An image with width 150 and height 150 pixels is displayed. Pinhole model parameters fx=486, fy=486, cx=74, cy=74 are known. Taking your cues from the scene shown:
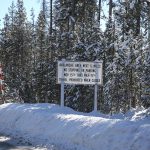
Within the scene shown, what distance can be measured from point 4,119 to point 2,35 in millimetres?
49700

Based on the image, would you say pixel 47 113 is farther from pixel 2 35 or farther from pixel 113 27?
pixel 2 35

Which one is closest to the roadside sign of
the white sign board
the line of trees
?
the white sign board

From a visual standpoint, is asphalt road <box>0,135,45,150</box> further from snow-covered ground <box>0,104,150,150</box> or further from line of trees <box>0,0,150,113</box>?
line of trees <box>0,0,150,113</box>

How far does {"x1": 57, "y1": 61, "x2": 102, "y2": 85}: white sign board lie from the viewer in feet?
55.2

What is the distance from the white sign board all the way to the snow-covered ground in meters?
1.85

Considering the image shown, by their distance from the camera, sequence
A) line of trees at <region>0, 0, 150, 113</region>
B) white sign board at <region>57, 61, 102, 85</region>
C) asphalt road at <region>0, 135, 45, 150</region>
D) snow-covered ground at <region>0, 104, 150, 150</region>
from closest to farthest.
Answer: snow-covered ground at <region>0, 104, 150, 150</region>, asphalt road at <region>0, 135, 45, 150</region>, white sign board at <region>57, 61, 102, 85</region>, line of trees at <region>0, 0, 150, 113</region>

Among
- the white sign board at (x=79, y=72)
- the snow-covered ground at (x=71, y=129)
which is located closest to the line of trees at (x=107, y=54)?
the white sign board at (x=79, y=72)

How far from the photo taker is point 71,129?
11.4m

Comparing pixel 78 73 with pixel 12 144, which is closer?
pixel 12 144

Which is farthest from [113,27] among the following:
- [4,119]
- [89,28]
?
[4,119]

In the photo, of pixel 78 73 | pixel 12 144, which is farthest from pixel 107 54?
pixel 12 144

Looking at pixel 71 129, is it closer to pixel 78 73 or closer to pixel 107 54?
pixel 78 73

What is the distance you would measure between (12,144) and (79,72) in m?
5.35

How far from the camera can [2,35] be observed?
209 ft
